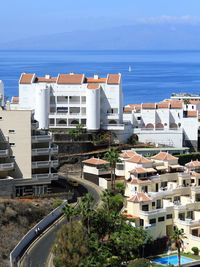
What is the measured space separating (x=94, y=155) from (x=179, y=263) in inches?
818

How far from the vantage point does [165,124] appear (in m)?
65.6

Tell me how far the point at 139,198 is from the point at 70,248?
988cm

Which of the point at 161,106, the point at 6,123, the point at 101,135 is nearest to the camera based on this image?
the point at 6,123

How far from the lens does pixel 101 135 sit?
61.7m

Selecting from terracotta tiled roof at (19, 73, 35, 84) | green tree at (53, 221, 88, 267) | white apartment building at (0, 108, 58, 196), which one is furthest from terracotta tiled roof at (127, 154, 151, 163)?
green tree at (53, 221, 88, 267)

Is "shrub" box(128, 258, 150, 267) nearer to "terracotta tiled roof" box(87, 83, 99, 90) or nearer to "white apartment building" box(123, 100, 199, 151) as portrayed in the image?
"terracotta tiled roof" box(87, 83, 99, 90)

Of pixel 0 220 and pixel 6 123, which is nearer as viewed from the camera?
pixel 0 220

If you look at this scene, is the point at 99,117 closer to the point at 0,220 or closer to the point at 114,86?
the point at 114,86

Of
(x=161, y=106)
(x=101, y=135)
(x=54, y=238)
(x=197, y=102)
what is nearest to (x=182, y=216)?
(x=54, y=238)

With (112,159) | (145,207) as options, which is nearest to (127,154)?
(112,159)

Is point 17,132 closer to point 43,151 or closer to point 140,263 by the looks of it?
point 43,151

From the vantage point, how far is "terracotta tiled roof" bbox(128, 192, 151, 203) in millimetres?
43856

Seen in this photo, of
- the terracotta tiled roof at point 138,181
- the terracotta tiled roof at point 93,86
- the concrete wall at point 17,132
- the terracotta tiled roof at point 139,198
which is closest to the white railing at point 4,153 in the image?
the concrete wall at point 17,132

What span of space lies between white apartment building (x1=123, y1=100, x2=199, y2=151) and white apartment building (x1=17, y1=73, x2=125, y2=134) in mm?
2466
